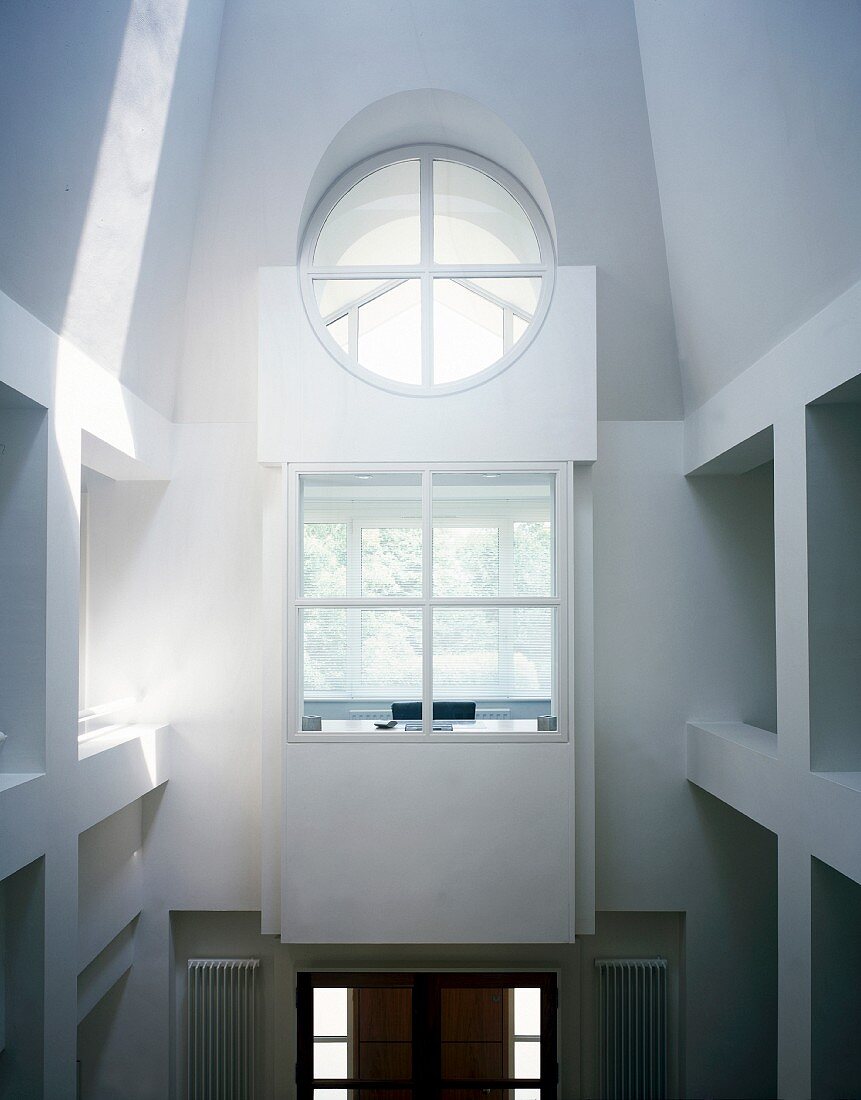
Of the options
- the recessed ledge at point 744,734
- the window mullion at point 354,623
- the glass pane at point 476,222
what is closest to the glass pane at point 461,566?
the window mullion at point 354,623

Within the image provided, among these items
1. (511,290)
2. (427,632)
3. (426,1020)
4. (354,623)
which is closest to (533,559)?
(427,632)

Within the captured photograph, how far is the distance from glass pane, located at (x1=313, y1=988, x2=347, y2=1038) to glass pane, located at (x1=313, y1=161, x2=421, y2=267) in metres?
3.56

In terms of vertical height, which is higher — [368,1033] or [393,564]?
[393,564]

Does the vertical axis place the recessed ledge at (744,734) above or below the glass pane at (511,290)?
below

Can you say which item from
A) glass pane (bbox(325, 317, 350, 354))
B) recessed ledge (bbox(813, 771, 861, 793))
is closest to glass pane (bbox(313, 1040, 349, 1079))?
recessed ledge (bbox(813, 771, 861, 793))

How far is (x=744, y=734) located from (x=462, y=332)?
2.21 metres

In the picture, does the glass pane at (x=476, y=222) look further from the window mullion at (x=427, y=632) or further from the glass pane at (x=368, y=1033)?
the glass pane at (x=368, y=1033)

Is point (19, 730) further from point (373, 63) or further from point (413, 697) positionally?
point (373, 63)

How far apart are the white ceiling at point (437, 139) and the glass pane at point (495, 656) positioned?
3.98ft

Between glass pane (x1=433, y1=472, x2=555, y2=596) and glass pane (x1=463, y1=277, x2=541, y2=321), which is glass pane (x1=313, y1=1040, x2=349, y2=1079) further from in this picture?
glass pane (x1=463, y1=277, x2=541, y2=321)

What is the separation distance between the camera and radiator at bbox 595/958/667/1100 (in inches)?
166

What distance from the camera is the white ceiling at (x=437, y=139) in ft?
8.09

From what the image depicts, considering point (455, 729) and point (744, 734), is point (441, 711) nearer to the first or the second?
point (455, 729)

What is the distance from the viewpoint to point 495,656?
3.75 m
